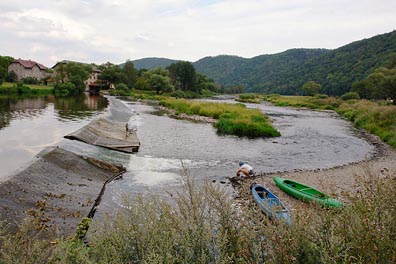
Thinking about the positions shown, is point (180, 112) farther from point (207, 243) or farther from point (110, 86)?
point (110, 86)

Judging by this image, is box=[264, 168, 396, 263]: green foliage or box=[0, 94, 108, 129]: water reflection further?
box=[0, 94, 108, 129]: water reflection

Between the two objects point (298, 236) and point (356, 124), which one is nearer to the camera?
point (298, 236)

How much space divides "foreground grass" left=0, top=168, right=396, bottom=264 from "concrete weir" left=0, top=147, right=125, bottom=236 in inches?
174

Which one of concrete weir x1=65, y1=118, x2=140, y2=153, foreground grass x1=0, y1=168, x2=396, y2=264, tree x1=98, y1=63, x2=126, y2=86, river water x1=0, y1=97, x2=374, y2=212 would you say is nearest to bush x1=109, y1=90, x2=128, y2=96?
tree x1=98, y1=63, x2=126, y2=86

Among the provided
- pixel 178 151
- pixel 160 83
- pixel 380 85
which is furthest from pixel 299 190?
pixel 160 83

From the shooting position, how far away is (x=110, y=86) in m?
126

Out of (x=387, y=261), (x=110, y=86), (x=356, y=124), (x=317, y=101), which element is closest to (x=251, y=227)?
(x=387, y=261)

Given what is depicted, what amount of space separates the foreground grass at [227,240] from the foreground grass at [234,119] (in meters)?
28.1

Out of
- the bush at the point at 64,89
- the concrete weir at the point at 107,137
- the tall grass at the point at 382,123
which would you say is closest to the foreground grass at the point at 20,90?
the bush at the point at 64,89

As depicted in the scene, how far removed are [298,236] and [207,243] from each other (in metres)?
1.41

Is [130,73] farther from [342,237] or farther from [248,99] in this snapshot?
[342,237]

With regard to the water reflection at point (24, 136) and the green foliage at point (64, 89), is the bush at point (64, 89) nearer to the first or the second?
the green foliage at point (64, 89)

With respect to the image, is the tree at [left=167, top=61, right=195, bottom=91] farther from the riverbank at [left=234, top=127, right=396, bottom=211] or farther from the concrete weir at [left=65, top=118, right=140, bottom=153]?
the riverbank at [left=234, top=127, right=396, bottom=211]

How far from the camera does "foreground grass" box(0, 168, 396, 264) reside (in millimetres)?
4453
